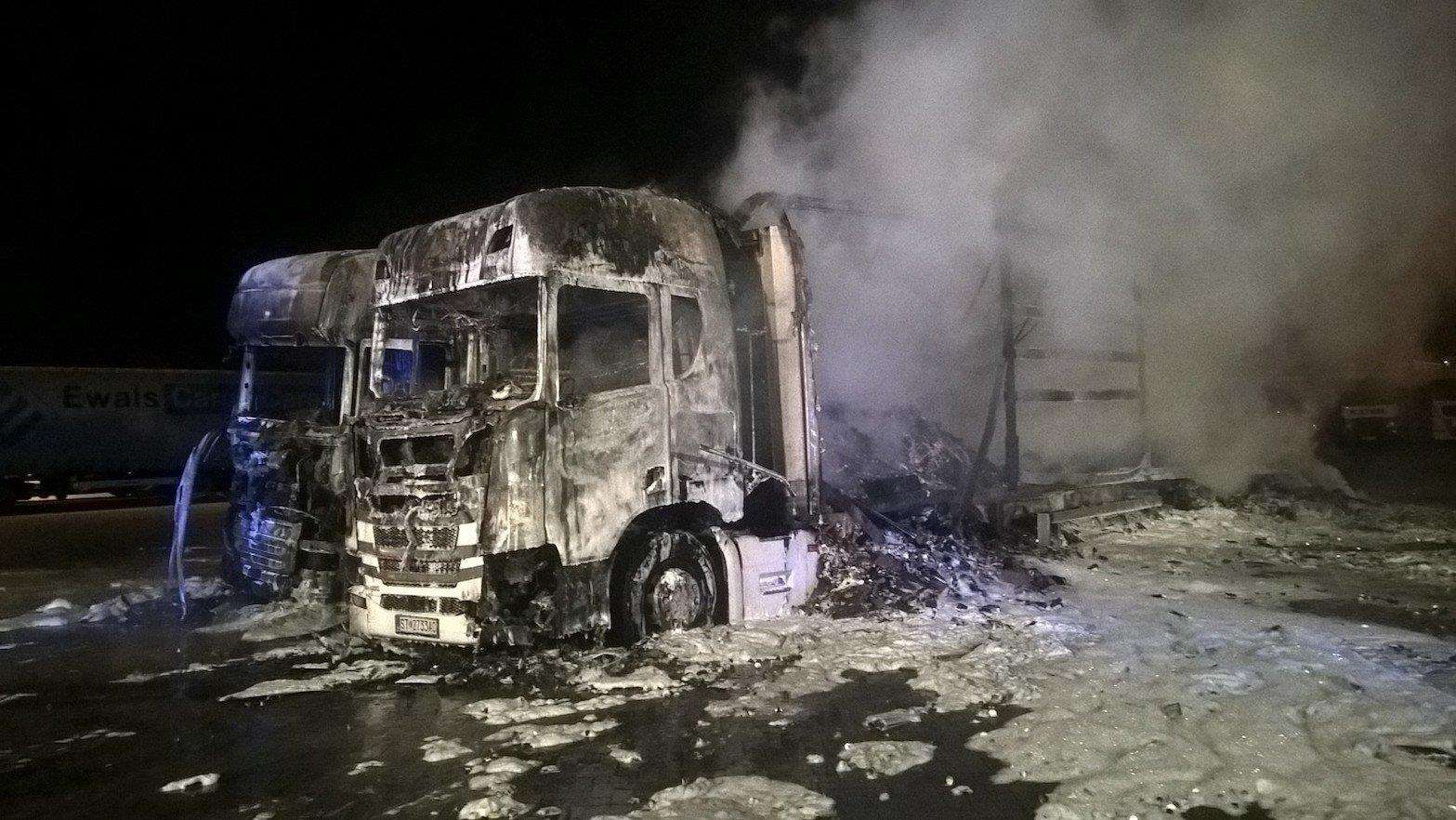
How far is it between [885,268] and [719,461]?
5.09m

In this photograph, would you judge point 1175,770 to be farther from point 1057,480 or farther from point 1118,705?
point 1057,480

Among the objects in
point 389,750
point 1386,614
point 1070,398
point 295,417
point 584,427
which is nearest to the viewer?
point 389,750

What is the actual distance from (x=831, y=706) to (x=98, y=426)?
19.3 metres

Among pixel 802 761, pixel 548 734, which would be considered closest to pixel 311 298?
pixel 548 734

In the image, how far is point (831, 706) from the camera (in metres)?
5.16

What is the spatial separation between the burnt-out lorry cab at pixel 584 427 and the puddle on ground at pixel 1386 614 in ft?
13.7

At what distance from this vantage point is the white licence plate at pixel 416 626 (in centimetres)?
565

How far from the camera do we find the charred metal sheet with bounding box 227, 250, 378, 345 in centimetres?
858

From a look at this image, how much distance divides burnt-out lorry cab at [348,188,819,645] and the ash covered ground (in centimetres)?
48

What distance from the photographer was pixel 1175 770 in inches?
156

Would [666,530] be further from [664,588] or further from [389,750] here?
[389,750]

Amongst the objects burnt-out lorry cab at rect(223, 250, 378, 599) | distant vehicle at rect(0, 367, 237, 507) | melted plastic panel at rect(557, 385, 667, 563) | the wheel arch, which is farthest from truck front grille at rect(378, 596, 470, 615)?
distant vehicle at rect(0, 367, 237, 507)

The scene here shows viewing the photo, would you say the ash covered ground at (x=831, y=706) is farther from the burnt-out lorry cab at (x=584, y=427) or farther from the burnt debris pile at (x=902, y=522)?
the burnt-out lorry cab at (x=584, y=427)

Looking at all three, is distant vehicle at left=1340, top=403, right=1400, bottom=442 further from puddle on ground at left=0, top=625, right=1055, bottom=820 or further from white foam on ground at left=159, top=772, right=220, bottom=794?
white foam on ground at left=159, top=772, right=220, bottom=794
